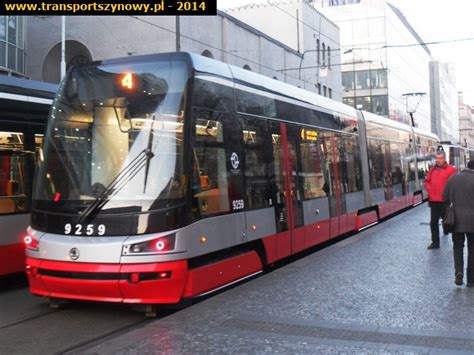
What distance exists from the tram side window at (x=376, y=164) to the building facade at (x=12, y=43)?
53.8ft

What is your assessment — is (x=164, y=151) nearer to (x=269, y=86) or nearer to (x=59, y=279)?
(x=59, y=279)

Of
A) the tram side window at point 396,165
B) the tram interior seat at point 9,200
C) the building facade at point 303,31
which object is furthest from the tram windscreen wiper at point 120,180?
the building facade at point 303,31

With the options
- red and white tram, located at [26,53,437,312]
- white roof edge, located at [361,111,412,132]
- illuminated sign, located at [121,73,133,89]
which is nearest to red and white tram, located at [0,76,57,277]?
red and white tram, located at [26,53,437,312]

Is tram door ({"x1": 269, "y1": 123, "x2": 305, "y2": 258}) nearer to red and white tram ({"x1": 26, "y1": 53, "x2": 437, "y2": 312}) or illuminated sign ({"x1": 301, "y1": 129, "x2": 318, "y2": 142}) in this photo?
red and white tram ({"x1": 26, "y1": 53, "x2": 437, "y2": 312})

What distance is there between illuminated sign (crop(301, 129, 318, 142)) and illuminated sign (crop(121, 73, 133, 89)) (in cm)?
432

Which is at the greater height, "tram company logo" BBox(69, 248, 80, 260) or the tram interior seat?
the tram interior seat

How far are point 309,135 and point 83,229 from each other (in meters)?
5.55

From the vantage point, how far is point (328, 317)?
5.77 m

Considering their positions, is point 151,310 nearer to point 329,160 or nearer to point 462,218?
point 462,218

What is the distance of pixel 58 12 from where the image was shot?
50.6 ft

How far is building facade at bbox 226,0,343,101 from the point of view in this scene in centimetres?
4466

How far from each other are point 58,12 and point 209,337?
12.8 metres

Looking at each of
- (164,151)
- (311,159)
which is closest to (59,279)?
(164,151)

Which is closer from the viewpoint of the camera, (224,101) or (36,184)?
(36,184)
